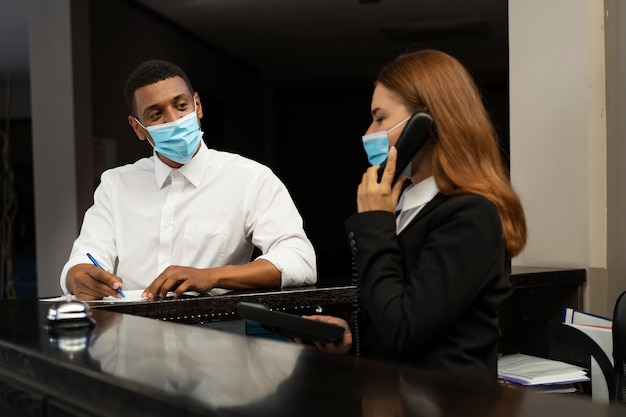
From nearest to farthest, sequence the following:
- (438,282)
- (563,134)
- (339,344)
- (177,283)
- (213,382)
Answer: (213,382), (438,282), (339,344), (177,283), (563,134)

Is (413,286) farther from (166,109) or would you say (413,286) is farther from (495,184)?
(166,109)

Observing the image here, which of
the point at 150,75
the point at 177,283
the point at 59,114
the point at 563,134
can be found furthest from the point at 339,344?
the point at 59,114

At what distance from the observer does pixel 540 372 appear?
91.7 inches

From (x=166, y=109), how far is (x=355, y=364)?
5.55 ft

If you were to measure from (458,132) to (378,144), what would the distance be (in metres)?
0.19

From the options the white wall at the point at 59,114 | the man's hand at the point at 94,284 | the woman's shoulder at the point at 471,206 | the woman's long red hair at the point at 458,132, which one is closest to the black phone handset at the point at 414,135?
the woman's long red hair at the point at 458,132

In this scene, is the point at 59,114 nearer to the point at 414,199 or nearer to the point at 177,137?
the point at 177,137

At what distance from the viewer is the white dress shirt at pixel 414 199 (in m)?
1.41

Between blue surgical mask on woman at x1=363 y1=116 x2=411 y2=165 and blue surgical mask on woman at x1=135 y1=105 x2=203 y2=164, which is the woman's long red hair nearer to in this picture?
blue surgical mask on woman at x1=363 y1=116 x2=411 y2=165

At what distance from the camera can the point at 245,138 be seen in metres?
8.70

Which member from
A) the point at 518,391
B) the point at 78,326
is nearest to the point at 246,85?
the point at 78,326

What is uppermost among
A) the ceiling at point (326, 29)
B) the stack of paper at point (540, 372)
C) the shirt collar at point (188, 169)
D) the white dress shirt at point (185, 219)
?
the ceiling at point (326, 29)

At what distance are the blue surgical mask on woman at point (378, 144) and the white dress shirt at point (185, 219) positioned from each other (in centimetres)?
85

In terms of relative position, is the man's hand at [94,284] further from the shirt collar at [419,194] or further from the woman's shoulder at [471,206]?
the woman's shoulder at [471,206]
